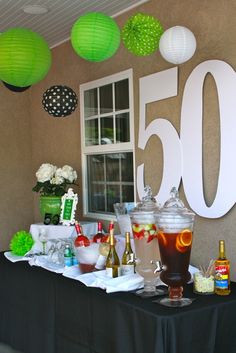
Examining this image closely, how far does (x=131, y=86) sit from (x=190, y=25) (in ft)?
2.48

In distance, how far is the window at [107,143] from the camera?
152 inches

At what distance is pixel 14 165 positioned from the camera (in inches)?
204

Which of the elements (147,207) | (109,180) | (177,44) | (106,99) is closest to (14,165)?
(109,180)

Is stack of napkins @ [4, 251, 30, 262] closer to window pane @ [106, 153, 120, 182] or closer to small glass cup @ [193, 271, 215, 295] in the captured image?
window pane @ [106, 153, 120, 182]

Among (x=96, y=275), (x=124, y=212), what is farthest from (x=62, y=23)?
(x=96, y=275)

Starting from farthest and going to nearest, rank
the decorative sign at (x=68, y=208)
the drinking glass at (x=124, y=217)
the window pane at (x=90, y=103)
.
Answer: the window pane at (x=90, y=103) < the decorative sign at (x=68, y=208) < the drinking glass at (x=124, y=217)

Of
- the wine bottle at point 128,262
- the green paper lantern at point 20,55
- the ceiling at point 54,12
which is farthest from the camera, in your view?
the ceiling at point 54,12

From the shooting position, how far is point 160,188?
3445 mm

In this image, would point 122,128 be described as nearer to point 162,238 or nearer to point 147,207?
point 147,207

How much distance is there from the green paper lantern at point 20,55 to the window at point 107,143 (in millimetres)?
1024

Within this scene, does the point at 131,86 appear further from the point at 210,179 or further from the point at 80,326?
the point at 80,326

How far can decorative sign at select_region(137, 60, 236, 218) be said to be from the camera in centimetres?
288

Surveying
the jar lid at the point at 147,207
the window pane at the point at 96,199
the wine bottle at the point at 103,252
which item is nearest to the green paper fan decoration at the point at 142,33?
the jar lid at the point at 147,207

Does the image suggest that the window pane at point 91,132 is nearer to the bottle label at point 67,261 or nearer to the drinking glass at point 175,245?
the bottle label at point 67,261
